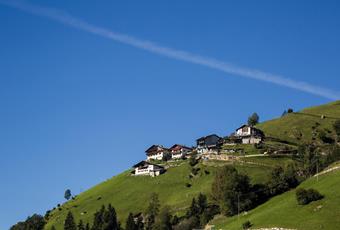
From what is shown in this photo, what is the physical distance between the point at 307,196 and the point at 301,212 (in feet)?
18.1

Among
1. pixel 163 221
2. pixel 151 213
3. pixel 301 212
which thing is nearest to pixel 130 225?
pixel 151 213

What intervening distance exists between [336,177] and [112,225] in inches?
2819

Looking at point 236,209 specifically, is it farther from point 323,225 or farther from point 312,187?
point 323,225

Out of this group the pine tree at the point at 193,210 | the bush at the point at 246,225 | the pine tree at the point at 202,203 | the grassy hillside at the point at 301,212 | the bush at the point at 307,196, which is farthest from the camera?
the pine tree at the point at 202,203

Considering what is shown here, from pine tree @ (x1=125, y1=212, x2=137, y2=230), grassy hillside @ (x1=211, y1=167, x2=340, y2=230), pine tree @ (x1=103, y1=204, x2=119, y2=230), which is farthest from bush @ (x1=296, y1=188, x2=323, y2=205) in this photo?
pine tree @ (x1=103, y1=204, x2=119, y2=230)

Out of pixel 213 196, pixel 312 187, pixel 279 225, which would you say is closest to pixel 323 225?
pixel 279 225

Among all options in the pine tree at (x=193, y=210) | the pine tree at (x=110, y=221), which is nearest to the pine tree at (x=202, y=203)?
the pine tree at (x=193, y=210)

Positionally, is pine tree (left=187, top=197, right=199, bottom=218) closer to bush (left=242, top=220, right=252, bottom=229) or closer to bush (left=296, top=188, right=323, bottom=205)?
bush (left=242, top=220, right=252, bottom=229)

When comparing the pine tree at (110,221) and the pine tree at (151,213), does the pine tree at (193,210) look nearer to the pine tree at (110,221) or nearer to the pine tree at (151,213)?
the pine tree at (151,213)

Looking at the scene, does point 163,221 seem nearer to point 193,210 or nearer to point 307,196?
point 193,210

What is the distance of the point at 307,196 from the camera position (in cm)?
14338

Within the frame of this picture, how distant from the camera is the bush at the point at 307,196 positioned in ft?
468

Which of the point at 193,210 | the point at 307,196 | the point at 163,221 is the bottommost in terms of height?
the point at 307,196

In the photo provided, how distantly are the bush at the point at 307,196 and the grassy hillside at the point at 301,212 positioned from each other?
1235mm
